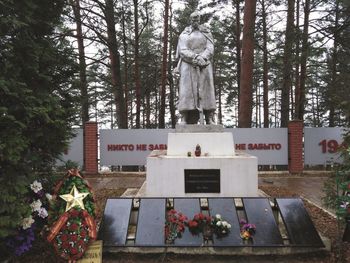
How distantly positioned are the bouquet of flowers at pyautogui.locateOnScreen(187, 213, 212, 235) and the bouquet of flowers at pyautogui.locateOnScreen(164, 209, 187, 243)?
0.30 feet

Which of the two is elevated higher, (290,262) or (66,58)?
(66,58)

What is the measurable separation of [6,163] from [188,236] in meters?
2.14

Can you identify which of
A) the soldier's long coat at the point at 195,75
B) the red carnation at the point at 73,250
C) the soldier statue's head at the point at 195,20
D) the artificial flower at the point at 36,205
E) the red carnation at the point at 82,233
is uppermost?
the soldier statue's head at the point at 195,20

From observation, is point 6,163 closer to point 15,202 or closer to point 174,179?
point 15,202

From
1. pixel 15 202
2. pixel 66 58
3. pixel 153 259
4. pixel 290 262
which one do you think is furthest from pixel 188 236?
pixel 66 58

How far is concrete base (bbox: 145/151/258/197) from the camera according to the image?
6449mm

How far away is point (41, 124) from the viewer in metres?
4.51

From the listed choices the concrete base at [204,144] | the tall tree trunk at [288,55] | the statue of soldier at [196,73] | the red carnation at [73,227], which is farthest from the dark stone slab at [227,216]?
the tall tree trunk at [288,55]

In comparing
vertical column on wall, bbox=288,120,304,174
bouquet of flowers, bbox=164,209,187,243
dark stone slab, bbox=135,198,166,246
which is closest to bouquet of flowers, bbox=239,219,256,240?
bouquet of flowers, bbox=164,209,187,243

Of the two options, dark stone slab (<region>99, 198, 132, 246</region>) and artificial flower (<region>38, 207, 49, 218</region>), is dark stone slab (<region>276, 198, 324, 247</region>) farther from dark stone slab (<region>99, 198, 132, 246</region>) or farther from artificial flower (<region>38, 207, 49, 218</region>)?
artificial flower (<region>38, 207, 49, 218</region>)

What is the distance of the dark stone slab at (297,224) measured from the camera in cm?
439

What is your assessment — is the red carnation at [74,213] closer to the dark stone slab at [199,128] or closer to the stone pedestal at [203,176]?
the stone pedestal at [203,176]

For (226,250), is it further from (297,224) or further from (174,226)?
(297,224)

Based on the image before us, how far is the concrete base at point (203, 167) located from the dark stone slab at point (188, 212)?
4.04 ft
